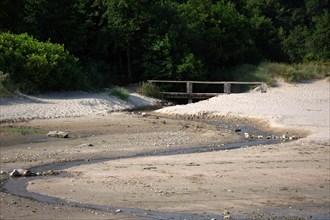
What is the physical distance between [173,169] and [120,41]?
2440 centimetres

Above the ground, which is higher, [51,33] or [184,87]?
[51,33]

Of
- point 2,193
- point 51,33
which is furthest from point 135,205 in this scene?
point 51,33

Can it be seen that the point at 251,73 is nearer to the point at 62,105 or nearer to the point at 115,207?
the point at 62,105

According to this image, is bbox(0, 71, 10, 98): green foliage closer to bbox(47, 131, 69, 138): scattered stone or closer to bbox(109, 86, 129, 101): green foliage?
bbox(109, 86, 129, 101): green foliage

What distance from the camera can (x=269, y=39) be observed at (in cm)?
4962

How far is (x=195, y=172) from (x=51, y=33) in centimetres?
2428

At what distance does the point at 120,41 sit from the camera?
128 ft

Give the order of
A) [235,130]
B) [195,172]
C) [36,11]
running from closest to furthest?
[195,172], [235,130], [36,11]

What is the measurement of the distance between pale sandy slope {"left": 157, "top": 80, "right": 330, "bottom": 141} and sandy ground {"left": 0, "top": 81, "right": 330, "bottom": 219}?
0.08 metres

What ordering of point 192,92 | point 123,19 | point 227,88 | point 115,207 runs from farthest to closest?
point 123,19 < point 192,92 < point 227,88 < point 115,207

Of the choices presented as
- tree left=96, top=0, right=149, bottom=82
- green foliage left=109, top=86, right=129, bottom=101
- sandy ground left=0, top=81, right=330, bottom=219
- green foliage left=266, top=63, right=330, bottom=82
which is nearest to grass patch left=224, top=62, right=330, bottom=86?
green foliage left=266, top=63, right=330, bottom=82

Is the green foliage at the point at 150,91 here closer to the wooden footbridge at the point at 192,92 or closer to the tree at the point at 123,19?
the wooden footbridge at the point at 192,92

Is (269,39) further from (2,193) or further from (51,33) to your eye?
(2,193)

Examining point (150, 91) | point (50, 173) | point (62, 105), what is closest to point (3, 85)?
point (62, 105)
